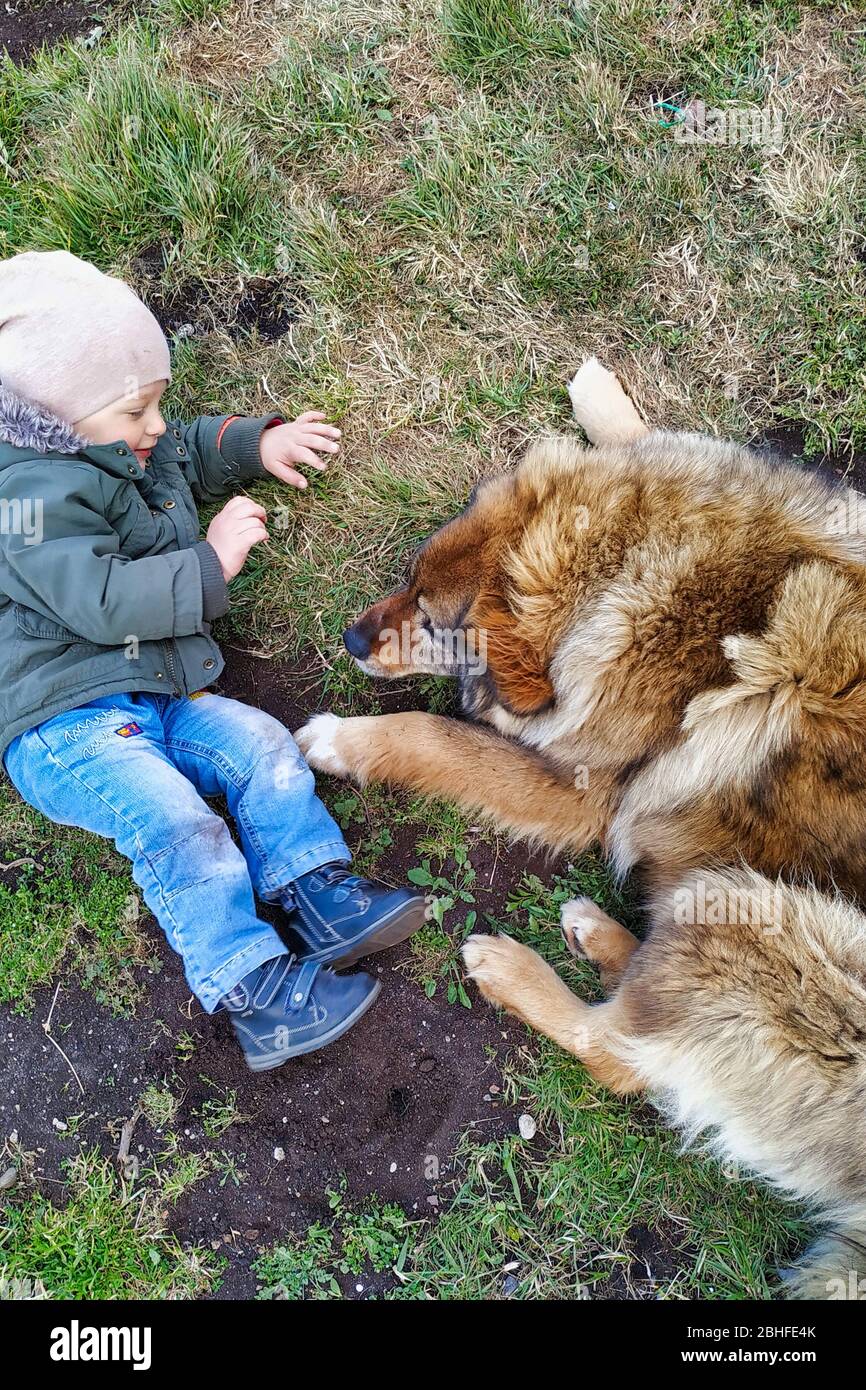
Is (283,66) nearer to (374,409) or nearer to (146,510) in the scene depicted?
(374,409)

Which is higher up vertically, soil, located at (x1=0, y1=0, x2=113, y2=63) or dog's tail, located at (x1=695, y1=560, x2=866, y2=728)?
soil, located at (x1=0, y1=0, x2=113, y2=63)

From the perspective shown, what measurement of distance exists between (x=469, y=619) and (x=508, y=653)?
0.60ft

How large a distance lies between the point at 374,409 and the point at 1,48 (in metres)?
2.49

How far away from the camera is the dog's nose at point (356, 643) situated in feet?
10.6

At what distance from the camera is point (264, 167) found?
398 cm

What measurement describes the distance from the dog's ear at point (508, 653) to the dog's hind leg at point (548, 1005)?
1024 mm

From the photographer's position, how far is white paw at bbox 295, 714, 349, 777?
3.42 m

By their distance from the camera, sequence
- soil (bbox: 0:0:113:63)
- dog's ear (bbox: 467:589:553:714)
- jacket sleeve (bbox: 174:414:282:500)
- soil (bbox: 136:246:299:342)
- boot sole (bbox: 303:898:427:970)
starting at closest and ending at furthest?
dog's ear (bbox: 467:589:553:714) < boot sole (bbox: 303:898:427:970) < jacket sleeve (bbox: 174:414:282:500) < soil (bbox: 136:246:299:342) < soil (bbox: 0:0:113:63)

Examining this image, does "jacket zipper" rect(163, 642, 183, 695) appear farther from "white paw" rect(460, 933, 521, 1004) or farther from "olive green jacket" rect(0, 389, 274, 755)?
"white paw" rect(460, 933, 521, 1004)

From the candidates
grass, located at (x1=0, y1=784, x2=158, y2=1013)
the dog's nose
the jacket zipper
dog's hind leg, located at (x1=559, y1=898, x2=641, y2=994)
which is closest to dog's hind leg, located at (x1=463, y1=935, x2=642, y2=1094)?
dog's hind leg, located at (x1=559, y1=898, x2=641, y2=994)

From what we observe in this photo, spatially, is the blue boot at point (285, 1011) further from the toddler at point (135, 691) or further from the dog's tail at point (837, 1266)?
the dog's tail at point (837, 1266)

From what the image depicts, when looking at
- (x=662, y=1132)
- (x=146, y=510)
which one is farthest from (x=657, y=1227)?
(x=146, y=510)

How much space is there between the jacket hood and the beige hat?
0.03 m

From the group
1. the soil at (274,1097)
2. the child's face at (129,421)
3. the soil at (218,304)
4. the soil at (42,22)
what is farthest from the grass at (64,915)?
the soil at (42,22)
